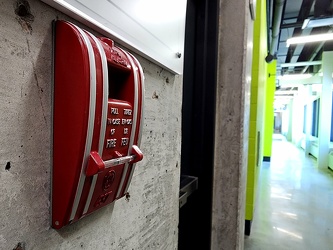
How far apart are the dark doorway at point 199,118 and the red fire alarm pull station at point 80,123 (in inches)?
42.5

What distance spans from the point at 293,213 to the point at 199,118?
3048 mm

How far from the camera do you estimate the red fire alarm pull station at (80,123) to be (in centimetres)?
36

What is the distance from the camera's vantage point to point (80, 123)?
356mm

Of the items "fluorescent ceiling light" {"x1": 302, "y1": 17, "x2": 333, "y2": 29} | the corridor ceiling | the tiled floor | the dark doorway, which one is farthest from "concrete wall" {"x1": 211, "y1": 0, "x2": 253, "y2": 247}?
"fluorescent ceiling light" {"x1": 302, "y1": 17, "x2": 333, "y2": 29}

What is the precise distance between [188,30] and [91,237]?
1.24 metres

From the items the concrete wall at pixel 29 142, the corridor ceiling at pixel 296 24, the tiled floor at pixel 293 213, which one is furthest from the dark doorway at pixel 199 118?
the corridor ceiling at pixel 296 24

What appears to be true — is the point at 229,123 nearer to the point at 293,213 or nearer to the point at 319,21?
the point at 293,213

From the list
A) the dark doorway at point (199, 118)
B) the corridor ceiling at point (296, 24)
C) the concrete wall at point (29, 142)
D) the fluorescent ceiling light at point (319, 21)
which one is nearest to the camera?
the concrete wall at point (29, 142)

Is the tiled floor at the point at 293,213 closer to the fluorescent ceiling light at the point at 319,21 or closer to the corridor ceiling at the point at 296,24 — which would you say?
the corridor ceiling at the point at 296,24

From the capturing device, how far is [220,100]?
1.51 metres

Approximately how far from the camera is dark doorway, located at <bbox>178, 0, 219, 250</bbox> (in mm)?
1443

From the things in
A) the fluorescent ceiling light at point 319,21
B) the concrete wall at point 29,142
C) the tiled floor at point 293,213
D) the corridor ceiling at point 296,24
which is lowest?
the tiled floor at point 293,213

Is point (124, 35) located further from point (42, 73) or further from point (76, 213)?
point (76, 213)

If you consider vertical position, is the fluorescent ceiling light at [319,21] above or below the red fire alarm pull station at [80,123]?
above
